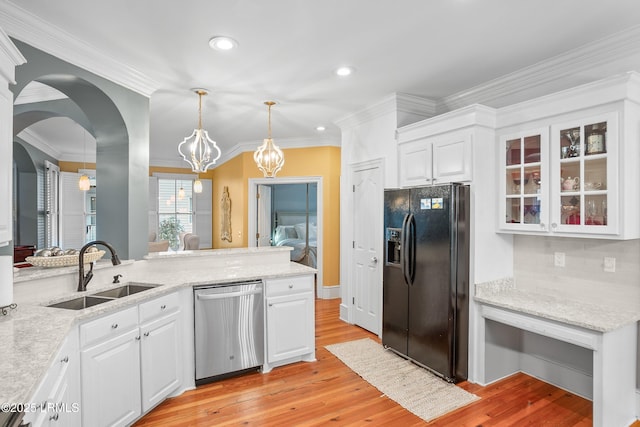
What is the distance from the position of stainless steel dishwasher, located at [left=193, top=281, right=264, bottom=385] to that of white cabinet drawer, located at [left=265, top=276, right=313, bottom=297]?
112mm

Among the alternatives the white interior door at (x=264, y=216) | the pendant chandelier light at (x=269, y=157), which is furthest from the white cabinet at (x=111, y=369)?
the white interior door at (x=264, y=216)

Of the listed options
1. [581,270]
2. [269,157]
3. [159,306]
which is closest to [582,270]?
[581,270]

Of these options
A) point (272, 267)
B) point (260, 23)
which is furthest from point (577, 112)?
point (272, 267)

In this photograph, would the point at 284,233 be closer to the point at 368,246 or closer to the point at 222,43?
the point at 368,246

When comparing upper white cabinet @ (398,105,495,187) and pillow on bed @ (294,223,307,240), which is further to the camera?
pillow on bed @ (294,223,307,240)

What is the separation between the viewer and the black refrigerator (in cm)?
288

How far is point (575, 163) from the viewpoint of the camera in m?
2.52

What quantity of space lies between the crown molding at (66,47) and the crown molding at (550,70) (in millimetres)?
3147

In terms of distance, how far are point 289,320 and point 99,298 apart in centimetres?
154

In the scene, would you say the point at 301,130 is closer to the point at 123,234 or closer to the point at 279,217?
the point at 279,217

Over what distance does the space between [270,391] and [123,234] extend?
1880 mm

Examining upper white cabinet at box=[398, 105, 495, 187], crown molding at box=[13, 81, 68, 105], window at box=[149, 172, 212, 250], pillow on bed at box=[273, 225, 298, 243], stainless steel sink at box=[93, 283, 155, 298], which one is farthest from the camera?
window at box=[149, 172, 212, 250]

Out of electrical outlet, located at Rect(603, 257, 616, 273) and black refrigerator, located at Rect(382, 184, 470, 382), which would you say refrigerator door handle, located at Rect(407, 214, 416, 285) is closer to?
black refrigerator, located at Rect(382, 184, 470, 382)

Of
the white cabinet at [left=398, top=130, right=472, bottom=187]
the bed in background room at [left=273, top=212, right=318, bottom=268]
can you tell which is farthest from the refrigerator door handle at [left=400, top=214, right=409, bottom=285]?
the bed in background room at [left=273, top=212, right=318, bottom=268]
